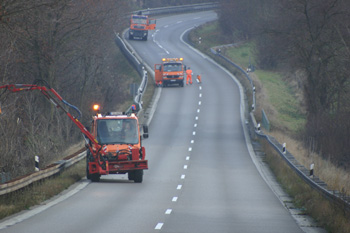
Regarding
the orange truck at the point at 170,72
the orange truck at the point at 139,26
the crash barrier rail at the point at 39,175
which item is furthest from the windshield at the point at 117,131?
the orange truck at the point at 139,26

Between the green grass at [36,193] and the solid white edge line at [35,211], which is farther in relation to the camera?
the green grass at [36,193]

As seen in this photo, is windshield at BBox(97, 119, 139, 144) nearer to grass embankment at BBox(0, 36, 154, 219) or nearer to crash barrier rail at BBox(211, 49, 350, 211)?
grass embankment at BBox(0, 36, 154, 219)

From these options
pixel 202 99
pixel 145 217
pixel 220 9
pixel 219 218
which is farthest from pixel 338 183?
pixel 220 9

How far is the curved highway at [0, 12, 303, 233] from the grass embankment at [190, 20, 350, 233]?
2.81ft

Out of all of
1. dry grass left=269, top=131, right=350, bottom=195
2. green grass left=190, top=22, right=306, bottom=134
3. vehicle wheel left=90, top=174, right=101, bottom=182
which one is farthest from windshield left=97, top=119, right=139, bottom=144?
green grass left=190, top=22, right=306, bottom=134

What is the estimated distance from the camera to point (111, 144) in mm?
23938

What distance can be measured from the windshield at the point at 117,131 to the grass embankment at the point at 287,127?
19.4 feet

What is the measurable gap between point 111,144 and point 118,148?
1.13ft

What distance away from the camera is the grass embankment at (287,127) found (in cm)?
1656

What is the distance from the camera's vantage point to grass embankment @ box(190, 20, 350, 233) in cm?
1656

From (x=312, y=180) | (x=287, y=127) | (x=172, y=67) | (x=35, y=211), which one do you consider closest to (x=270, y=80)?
(x=172, y=67)

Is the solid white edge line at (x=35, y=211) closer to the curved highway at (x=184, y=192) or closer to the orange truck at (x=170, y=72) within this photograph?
the curved highway at (x=184, y=192)

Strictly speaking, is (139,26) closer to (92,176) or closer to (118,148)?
(118,148)

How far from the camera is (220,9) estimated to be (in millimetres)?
99312
